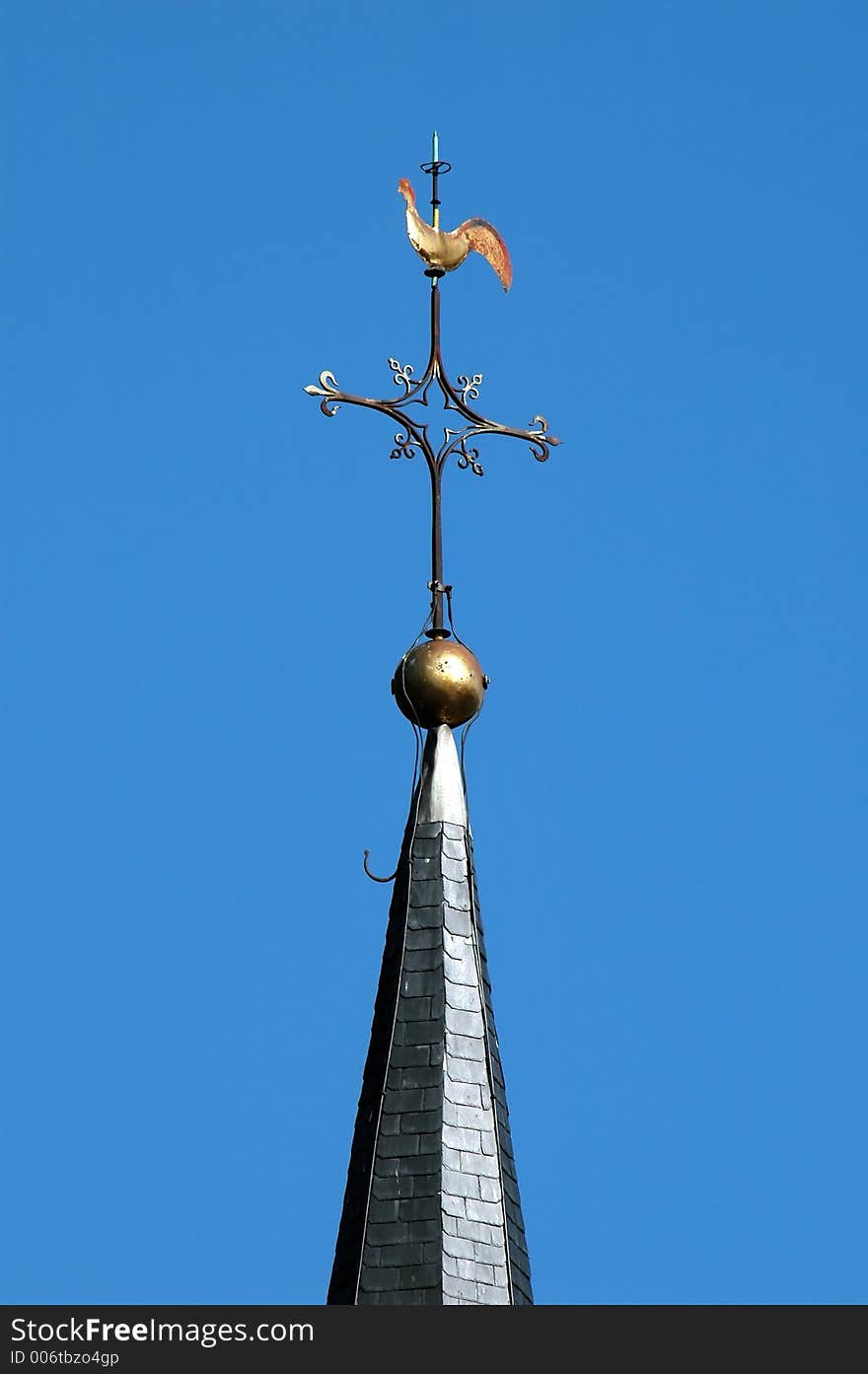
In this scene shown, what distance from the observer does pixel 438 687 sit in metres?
27.7

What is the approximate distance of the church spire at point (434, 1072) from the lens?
2548cm

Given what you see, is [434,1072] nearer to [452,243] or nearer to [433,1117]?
[433,1117]

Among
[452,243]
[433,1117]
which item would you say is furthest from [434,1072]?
[452,243]

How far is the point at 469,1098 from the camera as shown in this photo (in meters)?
26.2

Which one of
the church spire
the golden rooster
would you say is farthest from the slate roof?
the golden rooster

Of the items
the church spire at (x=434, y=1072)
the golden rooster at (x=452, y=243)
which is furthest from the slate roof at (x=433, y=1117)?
the golden rooster at (x=452, y=243)

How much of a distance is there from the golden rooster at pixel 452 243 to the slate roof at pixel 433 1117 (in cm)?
390

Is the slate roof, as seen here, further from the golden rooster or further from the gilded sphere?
the golden rooster

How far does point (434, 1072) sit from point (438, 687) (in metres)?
2.73

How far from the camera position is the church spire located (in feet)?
83.6
